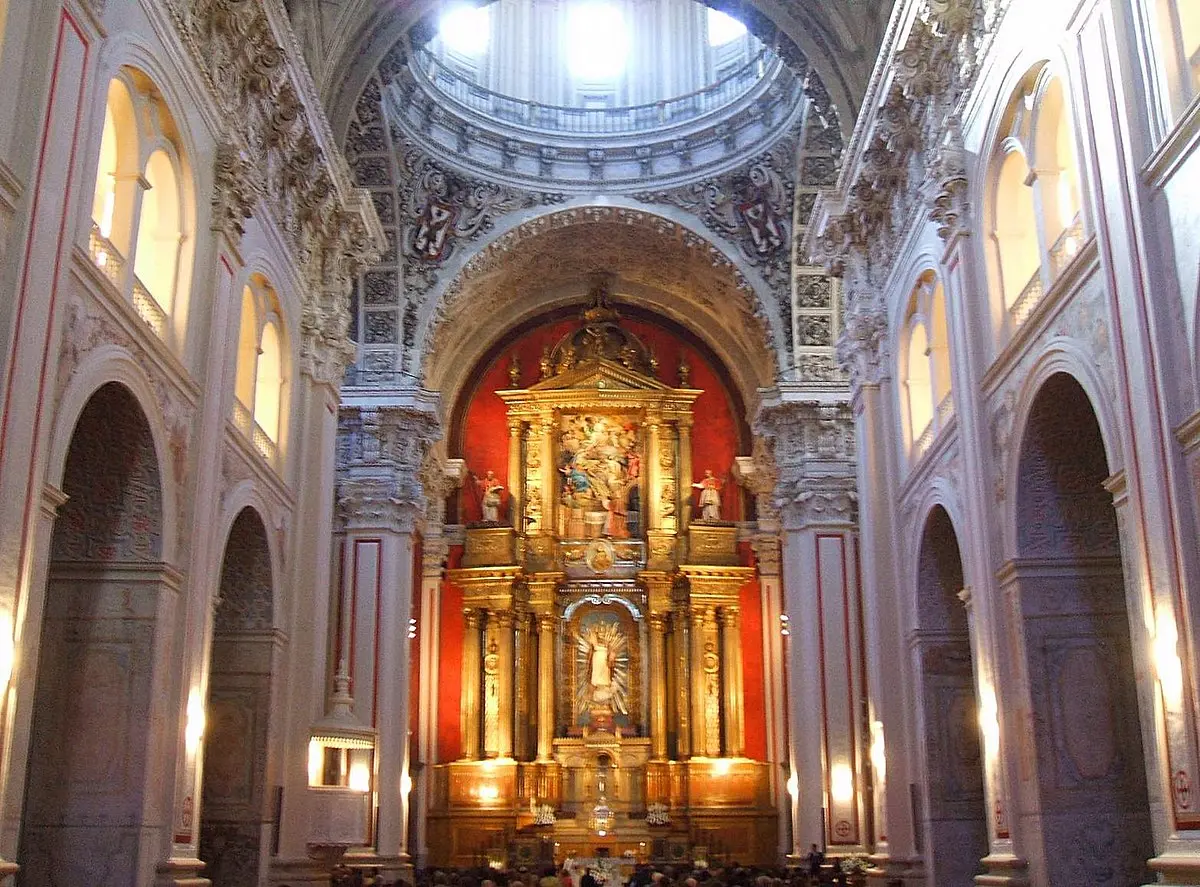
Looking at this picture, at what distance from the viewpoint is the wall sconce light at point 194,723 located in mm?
12367

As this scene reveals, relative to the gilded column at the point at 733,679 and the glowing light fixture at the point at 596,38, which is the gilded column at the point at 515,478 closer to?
the gilded column at the point at 733,679

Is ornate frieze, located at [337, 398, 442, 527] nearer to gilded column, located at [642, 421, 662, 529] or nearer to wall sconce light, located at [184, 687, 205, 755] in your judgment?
gilded column, located at [642, 421, 662, 529]

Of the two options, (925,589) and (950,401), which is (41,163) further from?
(925,589)

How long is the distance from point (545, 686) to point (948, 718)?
532 inches

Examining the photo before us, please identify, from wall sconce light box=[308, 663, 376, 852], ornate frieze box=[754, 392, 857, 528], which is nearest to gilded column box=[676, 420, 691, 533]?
→ ornate frieze box=[754, 392, 857, 528]

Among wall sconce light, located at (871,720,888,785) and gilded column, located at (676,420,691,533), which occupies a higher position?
gilded column, located at (676,420,691,533)

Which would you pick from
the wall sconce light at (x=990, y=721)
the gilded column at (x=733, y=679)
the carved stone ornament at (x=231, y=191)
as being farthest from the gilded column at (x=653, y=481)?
the wall sconce light at (x=990, y=721)

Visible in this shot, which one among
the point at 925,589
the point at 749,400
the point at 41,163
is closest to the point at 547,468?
the point at 749,400

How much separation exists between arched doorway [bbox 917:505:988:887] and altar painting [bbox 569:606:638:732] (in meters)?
12.9

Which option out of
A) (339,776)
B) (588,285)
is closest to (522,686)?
(588,285)

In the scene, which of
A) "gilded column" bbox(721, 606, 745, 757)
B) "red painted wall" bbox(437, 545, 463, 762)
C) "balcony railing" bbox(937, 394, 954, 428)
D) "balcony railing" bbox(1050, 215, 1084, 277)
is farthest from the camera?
"red painted wall" bbox(437, 545, 463, 762)

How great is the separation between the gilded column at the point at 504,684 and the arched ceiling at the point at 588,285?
477 cm

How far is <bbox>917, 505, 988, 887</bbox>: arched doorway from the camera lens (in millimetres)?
14453

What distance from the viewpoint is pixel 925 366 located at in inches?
633
